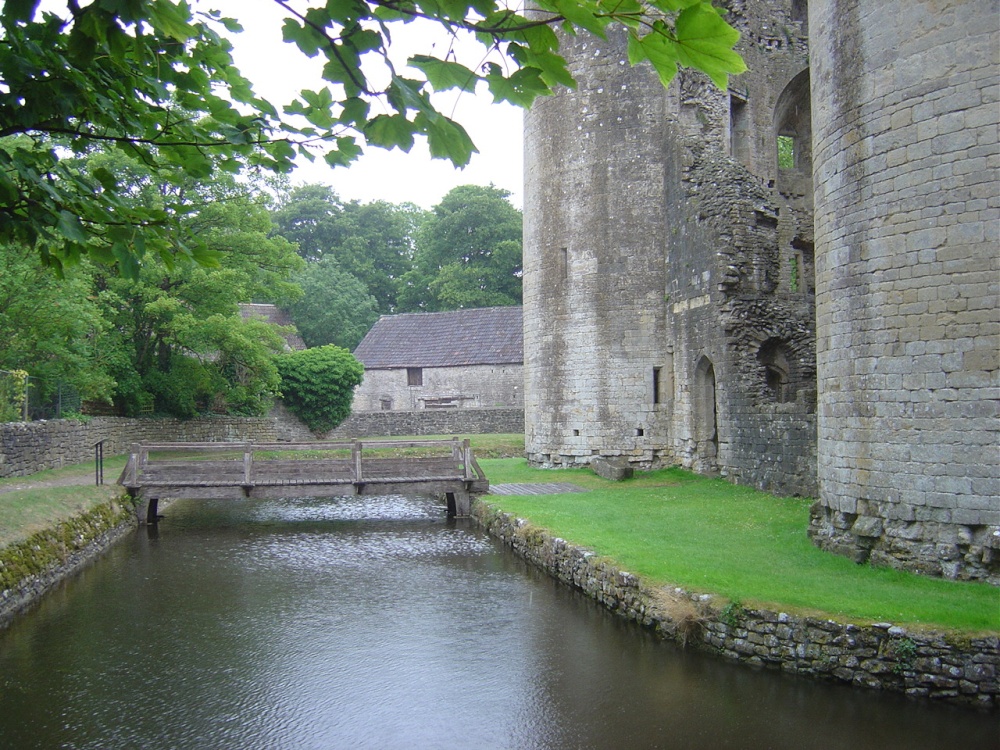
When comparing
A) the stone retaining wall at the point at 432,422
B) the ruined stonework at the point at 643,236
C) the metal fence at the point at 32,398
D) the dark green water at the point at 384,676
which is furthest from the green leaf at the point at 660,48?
the stone retaining wall at the point at 432,422

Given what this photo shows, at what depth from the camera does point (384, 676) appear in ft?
25.2

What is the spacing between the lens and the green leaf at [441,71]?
9.42 feet

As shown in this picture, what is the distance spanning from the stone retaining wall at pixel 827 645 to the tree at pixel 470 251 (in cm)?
3762

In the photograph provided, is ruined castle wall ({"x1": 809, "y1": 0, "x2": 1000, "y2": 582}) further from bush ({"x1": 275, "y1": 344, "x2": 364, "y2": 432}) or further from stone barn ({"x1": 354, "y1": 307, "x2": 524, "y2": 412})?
stone barn ({"x1": 354, "y1": 307, "x2": 524, "y2": 412})

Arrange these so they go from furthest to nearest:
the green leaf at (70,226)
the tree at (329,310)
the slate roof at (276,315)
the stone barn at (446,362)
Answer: the tree at (329,310) → the slate roof at (276,315) → the stone barn at (446,362) → the green leaf at (70,226)

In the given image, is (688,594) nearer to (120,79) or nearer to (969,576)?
(969,576)

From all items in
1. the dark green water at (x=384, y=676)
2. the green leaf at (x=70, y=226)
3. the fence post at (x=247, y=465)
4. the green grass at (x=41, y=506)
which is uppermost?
the green leaf at (x=70, y=226)

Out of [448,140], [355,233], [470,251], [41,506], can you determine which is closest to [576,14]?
[448,140]

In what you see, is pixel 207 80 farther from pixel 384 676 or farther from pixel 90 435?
pixel 90 435

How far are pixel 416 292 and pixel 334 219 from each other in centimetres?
758

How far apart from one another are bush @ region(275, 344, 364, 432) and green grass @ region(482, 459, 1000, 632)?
603 inches

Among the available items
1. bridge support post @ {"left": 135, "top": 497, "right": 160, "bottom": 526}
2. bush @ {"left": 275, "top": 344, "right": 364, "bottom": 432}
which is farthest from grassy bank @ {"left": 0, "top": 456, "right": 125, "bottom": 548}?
bush @ {"left": 275, "top": 344, "right": 364, "bottom": 432}

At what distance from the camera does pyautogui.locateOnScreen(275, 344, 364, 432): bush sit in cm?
2945

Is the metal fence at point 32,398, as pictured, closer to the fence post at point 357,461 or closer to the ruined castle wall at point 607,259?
the fence post at point 357,461
